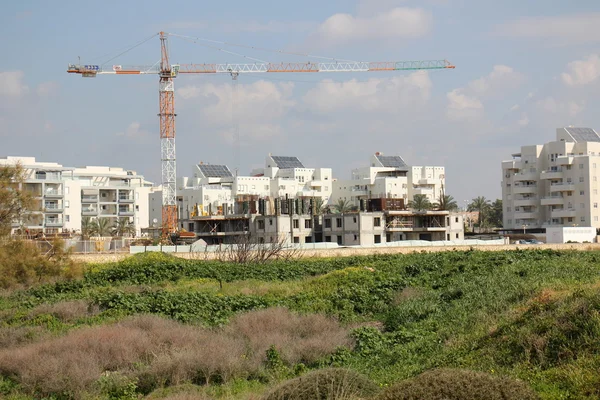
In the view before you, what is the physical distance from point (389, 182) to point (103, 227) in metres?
43.5

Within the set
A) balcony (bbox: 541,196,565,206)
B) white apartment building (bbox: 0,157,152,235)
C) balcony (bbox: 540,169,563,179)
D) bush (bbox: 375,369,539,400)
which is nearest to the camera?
bush (bbox: 375,369,539,400)

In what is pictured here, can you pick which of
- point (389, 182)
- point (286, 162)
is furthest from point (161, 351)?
point (286, 162)

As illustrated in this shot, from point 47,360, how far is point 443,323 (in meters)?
9.84

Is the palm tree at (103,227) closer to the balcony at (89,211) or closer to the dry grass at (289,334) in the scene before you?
the balcony at (89,211)

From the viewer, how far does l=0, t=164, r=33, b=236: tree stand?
40.3m

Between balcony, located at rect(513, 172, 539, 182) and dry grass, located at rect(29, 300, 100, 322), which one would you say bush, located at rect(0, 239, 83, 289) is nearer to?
dry grass, located at rect(29, 300, 100, 322)

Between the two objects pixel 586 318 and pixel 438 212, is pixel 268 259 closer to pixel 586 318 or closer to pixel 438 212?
pixel 586 318

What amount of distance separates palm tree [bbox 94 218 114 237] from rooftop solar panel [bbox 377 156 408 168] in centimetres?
4568

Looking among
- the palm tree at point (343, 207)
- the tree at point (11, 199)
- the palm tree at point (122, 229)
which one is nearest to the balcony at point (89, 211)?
the palm tree at point (122, 229)

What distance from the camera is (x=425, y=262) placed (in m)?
41.0

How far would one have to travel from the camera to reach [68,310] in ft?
84.1

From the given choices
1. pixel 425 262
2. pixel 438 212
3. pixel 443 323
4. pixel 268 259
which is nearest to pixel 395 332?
pixel 443 323

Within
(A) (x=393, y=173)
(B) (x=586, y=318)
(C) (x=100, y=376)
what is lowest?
(C) (x=100, y=376)

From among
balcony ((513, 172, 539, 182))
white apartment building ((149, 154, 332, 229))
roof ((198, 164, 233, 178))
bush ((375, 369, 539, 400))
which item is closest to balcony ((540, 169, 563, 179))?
balcony ((513, 172, 539, 182))
